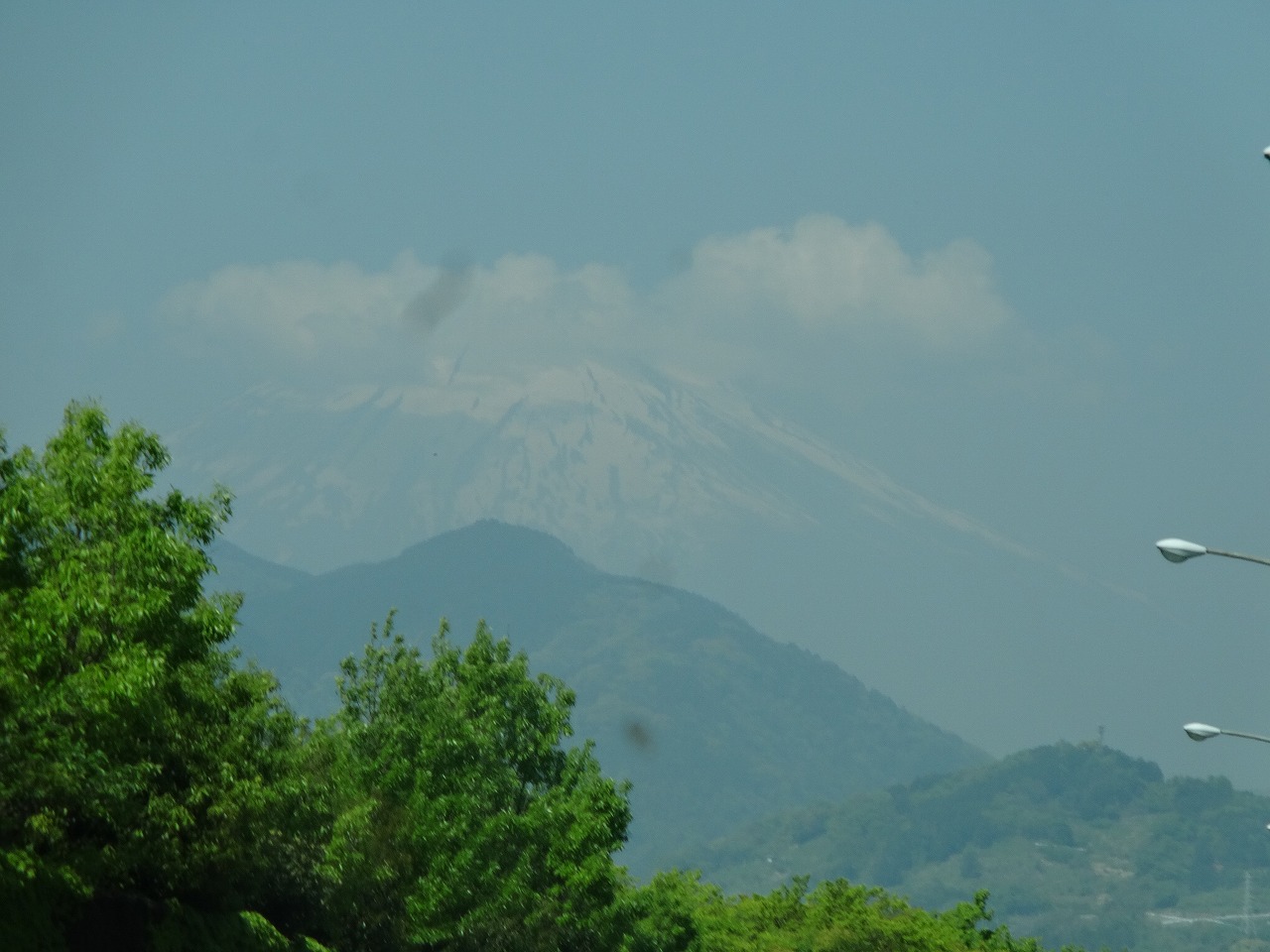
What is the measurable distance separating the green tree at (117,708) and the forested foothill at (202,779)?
0.05 meters

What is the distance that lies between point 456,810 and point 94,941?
19447 mm

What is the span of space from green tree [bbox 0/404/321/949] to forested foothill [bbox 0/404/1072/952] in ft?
0.16

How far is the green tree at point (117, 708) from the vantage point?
33031mm

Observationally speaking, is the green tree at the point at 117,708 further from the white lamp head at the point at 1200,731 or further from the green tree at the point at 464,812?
the white lamp head at the point at 1200,731

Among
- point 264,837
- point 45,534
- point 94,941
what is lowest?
point 94,941

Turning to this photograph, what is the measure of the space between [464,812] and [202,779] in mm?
16390

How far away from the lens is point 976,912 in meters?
110

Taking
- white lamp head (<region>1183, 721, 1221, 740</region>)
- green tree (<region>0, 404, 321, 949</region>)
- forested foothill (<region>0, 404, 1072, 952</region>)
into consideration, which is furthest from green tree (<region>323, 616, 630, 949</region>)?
white lamp head (<region>1183, 721, 1221, 740</region>)

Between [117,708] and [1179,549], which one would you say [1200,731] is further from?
[117,708]

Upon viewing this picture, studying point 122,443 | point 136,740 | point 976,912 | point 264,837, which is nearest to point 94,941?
point 136,740

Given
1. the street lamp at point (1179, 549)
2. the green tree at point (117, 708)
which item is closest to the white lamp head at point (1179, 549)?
the street lamp at point (1179, 549)

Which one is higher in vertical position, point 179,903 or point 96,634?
point 96,634

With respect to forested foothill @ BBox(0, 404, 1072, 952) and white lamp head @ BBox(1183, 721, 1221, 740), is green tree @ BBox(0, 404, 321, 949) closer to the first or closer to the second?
forested foothill @ BBox(0, 404, 1072, 952)

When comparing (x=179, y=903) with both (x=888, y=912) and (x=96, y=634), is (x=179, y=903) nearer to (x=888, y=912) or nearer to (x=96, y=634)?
(x=96, y=634)
